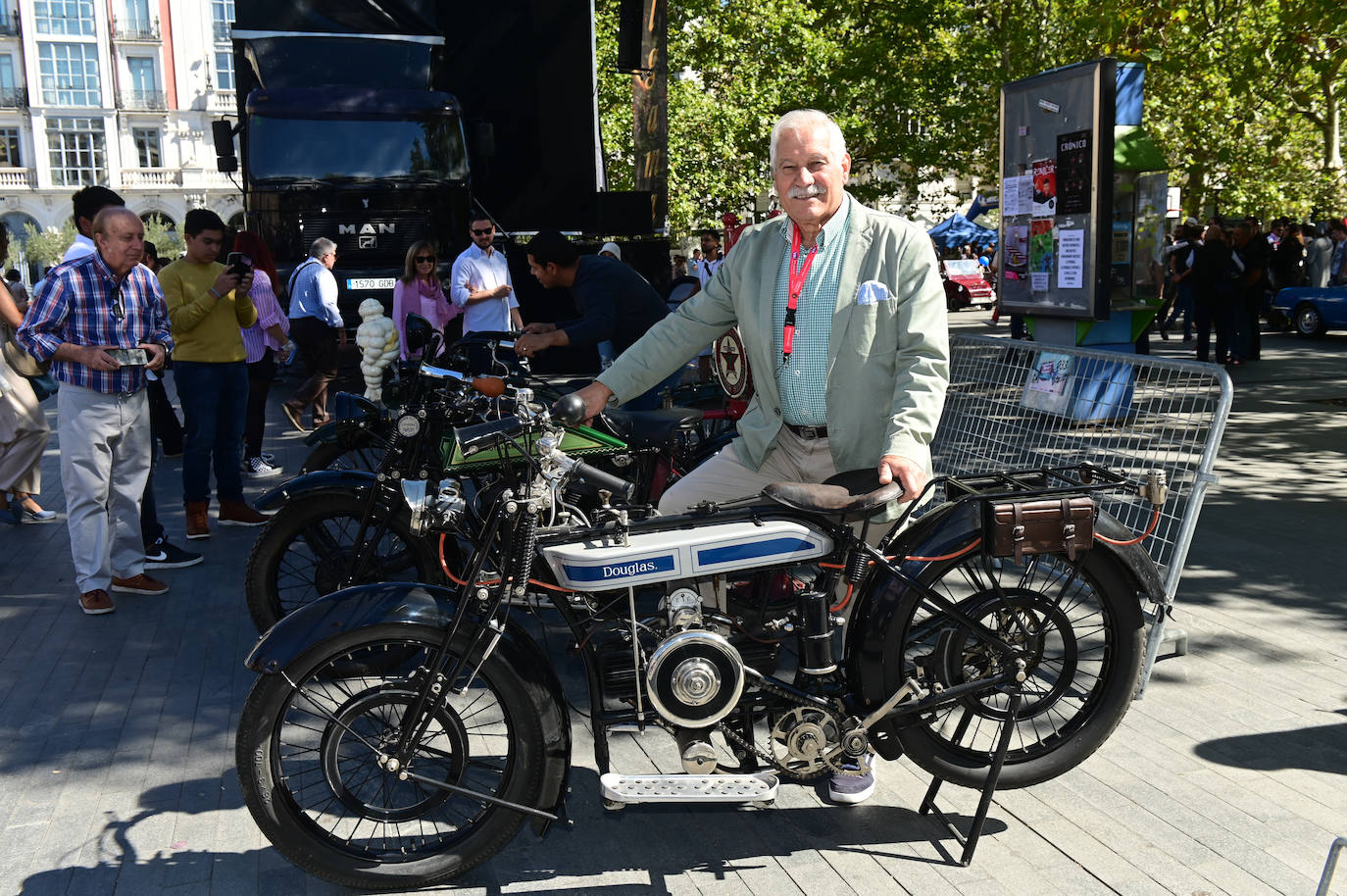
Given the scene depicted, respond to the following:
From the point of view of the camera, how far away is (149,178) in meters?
70.7

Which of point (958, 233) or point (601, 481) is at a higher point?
point (958, 233)

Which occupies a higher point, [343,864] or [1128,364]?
[1128,364]

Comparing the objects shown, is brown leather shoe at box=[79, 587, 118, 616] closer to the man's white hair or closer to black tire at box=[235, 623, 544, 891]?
black tire at box=[235, 623, 544, 891]

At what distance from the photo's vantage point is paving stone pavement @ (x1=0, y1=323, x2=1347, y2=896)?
3475 mm

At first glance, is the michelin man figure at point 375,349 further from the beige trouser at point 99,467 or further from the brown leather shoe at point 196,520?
the beige trouser at point 99,467

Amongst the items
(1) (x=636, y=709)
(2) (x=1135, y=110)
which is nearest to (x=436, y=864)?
(1) (x=636, y=709)

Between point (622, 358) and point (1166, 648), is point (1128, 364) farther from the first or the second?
point (622, 358)

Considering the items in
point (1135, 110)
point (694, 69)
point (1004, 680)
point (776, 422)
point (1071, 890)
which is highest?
point (694, 69)

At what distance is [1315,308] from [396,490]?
60.1 ft

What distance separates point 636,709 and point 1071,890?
1256 mm

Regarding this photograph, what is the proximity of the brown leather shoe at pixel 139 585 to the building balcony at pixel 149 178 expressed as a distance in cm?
7039

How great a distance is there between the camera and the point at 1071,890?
3359mm

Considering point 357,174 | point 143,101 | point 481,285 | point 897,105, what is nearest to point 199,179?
point 143,101

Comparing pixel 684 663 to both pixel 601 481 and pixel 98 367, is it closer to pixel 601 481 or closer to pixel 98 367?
pixel 601 481
